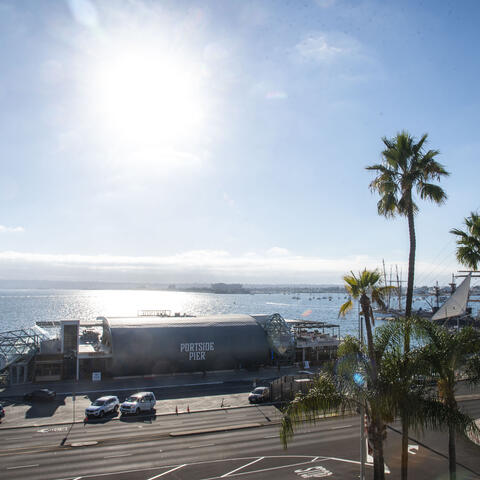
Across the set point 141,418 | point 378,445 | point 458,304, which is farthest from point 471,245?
point 141,418

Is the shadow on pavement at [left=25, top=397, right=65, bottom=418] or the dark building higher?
the dark building

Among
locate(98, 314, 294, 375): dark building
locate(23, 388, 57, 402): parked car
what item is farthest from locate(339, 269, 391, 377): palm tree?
locate(98, 314, 294, 375): dark building

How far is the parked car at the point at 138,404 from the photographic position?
4000 cm

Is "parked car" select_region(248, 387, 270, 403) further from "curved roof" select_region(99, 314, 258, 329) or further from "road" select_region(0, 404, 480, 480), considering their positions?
"curved roof" select_region(99, 314, 258, 329)

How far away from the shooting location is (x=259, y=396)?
149 ft

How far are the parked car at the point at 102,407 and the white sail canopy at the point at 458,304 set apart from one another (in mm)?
30319

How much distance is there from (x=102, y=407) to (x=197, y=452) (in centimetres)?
1416

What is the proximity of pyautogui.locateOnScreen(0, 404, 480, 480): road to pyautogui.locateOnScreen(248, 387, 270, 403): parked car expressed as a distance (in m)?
7.05

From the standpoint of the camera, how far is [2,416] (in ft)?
126

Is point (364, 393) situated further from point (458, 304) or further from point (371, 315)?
point (458, 304)

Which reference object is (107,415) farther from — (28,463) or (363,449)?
(363,449)

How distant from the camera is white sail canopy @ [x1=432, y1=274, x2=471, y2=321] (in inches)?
1140

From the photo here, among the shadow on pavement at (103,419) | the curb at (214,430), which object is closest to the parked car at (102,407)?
the shadow on pavement at (103,419)

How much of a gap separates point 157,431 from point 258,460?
10987 millimetres
